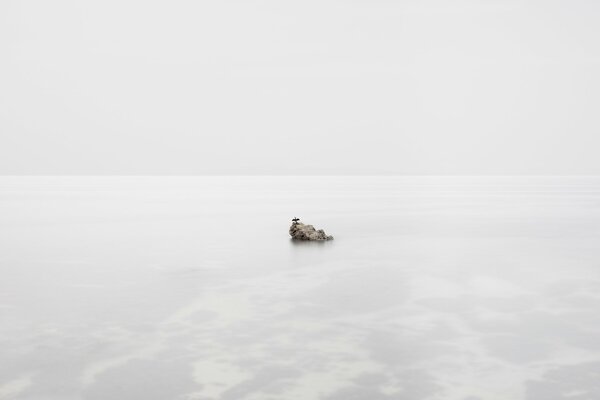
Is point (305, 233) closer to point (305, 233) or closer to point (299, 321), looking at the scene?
point (305, 233)

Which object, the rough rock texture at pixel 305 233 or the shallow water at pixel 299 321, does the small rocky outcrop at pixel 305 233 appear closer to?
the rough rock texture at pixel 305 233

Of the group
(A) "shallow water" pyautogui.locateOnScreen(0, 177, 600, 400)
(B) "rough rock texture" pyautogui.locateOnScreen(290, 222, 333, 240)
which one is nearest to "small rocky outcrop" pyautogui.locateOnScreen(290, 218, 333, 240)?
(B) "rough rock texture" pyautogui.locateOnScreen(290, 222, 333, 240)

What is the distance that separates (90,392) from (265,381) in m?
3.77

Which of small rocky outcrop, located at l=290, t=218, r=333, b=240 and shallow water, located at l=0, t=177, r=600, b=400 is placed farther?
small rocky outcrop, located at l=290, t=218, r=333, b=240

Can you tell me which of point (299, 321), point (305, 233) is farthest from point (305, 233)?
point (299, 321)

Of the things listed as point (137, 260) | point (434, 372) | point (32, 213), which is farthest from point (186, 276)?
point (32, 213)

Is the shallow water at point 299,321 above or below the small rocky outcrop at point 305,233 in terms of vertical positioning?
below

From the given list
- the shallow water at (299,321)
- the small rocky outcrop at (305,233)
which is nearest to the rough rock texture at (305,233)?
the small rocky outcrop at (305,233)

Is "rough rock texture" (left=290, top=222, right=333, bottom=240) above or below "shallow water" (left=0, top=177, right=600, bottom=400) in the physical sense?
above

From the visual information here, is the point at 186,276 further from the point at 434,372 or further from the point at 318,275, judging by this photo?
the point at 434,372

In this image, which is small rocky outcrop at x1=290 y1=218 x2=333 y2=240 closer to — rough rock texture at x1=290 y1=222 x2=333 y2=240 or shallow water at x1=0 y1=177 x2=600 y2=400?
rough rock texture at x1=290 y1=222 x2=333 y2=240

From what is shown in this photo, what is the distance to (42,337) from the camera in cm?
1583

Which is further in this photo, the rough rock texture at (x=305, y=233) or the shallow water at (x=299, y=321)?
the rough rock texture at (x=305, y=233)

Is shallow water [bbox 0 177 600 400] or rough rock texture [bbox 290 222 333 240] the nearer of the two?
shallow water [bbox 0 177 600 400]
